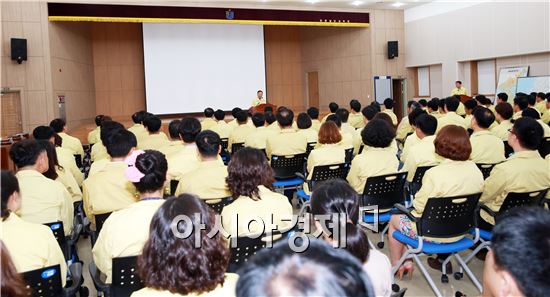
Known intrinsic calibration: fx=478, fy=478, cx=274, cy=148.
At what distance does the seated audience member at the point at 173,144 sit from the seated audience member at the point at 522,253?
406cm

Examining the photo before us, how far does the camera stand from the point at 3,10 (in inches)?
434

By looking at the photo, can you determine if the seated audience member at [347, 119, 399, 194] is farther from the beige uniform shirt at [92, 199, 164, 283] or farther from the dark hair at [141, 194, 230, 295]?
the dark hair at [141, 194, 230, 295]

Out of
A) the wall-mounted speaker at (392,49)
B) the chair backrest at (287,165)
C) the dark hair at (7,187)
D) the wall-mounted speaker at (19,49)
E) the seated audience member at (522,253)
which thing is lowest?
the chair backrest at (287,165)

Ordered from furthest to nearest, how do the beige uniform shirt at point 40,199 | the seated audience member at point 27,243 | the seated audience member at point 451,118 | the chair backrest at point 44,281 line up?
the seated audience member at point 451,118, the beige uniform shirt at point 40,199, the seated audience member at point 27,243, the chair backrest at point 44,281

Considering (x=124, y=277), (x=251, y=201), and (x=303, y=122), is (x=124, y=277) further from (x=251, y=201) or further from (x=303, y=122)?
(x=303, y=122)

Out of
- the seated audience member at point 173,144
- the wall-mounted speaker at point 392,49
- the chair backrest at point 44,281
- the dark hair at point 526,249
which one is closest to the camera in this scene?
the dark hair at point 526,249

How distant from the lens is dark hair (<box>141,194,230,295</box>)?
1.62m

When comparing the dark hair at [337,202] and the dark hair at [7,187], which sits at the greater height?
the dark hair at [7,187]

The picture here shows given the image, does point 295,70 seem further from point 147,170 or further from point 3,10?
point 147,170

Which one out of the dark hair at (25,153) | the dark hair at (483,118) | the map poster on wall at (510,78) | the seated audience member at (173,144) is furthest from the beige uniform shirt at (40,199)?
the map poster on wall at (510,78)

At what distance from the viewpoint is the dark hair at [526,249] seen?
1.28 metres

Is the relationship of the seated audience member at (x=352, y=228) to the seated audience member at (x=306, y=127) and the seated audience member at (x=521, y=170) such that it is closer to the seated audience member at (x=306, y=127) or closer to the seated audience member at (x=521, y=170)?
the seated audience member at (x=521, y=170)

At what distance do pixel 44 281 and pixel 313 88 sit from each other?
1666 centimetres

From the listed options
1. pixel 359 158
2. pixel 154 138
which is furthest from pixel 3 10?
pixel 359 158
